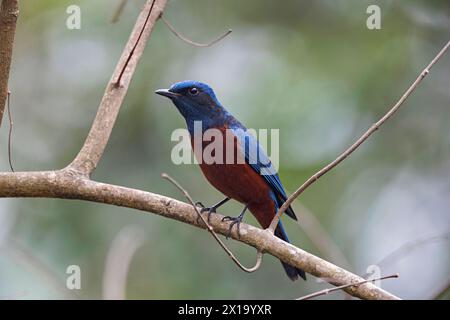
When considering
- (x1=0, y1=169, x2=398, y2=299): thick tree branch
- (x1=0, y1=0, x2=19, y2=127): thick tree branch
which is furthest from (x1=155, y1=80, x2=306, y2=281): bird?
(x1=0, y1=0, x2=19, y2=127): thick tree branch

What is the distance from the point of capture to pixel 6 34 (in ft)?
12.1

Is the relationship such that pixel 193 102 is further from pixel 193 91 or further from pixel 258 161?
pixel 258 161

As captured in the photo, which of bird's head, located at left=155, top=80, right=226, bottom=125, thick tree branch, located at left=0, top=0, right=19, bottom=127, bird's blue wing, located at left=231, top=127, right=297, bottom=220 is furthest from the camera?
bird's head, located at left=155, top=80, right=226, bottom=125

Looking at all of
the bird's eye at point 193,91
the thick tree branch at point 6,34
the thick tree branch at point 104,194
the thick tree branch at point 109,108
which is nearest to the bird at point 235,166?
the bird's eye at point 193,91

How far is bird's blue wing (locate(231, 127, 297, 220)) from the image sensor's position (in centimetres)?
510

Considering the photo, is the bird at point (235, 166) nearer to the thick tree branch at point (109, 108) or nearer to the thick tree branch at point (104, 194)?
the thick tree branch at point (109, 108)

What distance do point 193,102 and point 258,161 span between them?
0.69m

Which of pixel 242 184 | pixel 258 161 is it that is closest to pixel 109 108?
pixel 242 184

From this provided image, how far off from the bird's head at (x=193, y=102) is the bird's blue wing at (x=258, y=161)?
0.23 meters

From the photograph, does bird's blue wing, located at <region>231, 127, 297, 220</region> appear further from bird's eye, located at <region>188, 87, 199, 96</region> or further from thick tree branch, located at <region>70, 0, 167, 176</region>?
thick tree branch, located at <region>70, 0, 167, 176</region>

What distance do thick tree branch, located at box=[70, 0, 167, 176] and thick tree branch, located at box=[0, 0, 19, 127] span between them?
0.61 meters

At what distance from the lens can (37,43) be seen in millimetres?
8203
